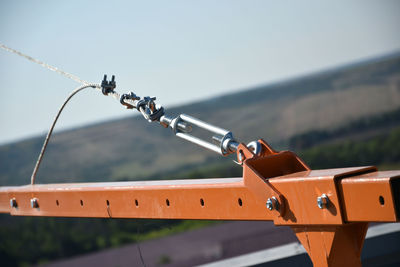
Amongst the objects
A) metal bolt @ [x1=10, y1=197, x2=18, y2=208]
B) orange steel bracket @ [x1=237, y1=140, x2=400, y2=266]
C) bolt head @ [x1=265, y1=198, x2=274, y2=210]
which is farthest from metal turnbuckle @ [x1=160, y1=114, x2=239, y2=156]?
metal bolt @ [x1=10, y1=197, x2=18, y2=208]

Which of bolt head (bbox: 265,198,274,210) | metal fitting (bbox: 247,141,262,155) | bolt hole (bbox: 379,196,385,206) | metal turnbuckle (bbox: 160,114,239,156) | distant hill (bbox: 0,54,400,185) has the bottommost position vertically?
distant hill (bbox: 0,54,400,185)

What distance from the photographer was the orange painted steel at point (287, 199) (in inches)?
44.2

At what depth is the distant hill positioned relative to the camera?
49.5ft

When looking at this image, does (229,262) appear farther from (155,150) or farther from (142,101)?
(155,150)

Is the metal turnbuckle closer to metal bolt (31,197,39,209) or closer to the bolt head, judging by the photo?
the bolt head

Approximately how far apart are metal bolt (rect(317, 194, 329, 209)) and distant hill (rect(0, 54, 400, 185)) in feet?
41.5

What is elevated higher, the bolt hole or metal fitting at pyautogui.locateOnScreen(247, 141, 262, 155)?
metal fitting at pyautogui.locateOnScreen(247, 141, 262, 155)

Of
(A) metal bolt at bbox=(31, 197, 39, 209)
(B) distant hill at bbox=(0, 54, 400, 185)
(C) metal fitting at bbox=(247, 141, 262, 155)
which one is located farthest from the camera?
(B) distant hill at bbox=(0, 54, 400, 185)

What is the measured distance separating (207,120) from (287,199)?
1627 cm

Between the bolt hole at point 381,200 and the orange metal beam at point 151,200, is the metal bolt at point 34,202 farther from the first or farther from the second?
the bolt hole at point 381,200

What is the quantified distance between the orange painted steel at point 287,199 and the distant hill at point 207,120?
12.2 meters

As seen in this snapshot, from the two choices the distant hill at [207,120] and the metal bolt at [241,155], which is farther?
the distant hill at [207,120]

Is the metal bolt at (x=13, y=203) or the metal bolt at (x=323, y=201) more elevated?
the metal bolt at (x=323, y=201)

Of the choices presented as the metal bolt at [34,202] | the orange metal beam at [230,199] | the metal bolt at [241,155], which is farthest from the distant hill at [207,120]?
the metal bolt at [241,155]
